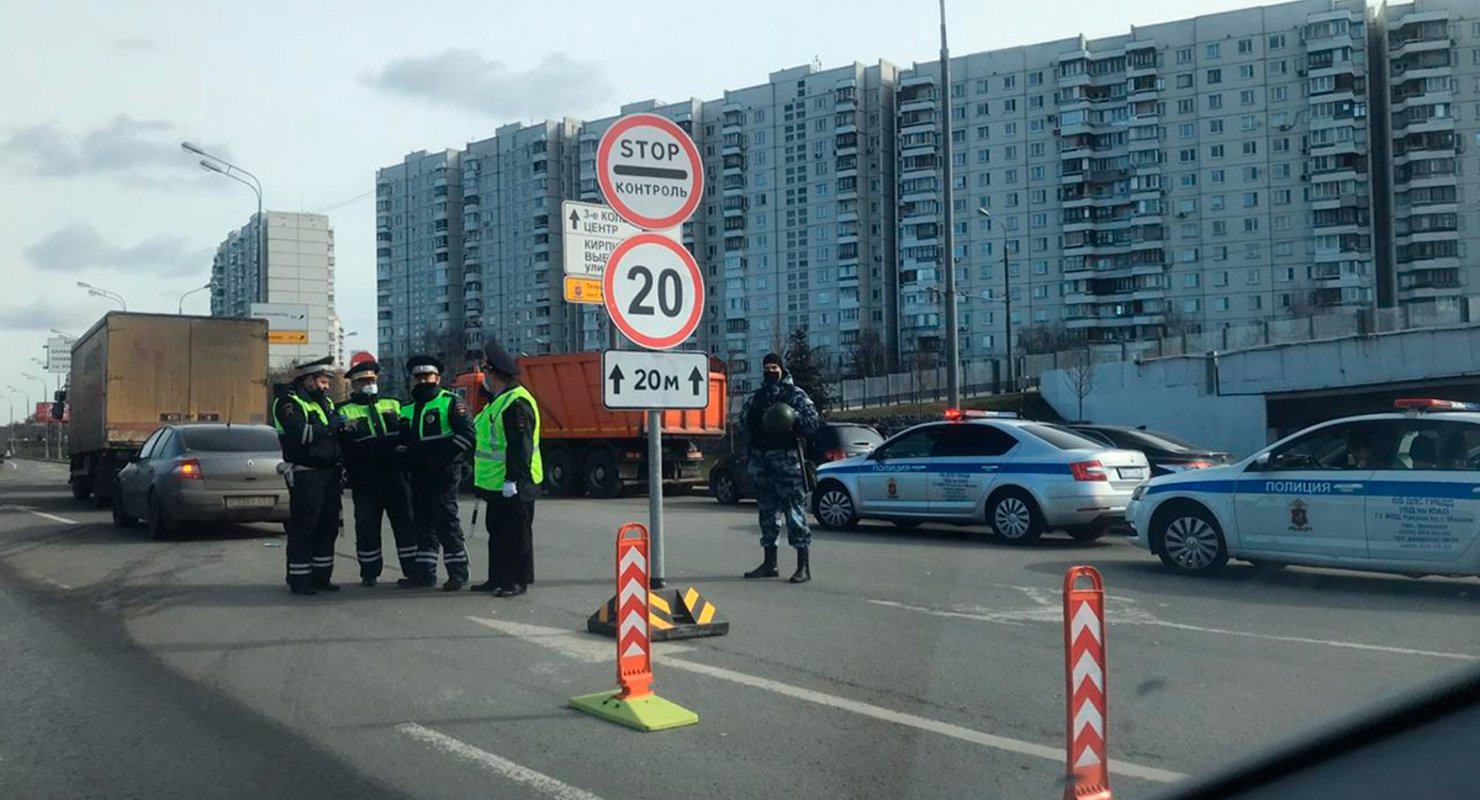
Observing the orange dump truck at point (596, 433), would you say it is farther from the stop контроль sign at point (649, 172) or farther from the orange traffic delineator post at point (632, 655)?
the orange traffic delineator post at point (632, 655)

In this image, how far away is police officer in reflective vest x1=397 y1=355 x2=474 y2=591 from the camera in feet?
32.6

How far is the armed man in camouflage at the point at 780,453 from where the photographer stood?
10445mm

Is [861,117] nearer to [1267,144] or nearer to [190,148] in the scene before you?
[1267,144]

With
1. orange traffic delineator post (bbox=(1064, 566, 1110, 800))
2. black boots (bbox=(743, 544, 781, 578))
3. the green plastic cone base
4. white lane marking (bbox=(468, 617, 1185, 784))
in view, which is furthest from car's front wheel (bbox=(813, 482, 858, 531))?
orange traffic delineator post (bbox=(1064, 566, 1110, 800))

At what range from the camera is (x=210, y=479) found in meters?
14.3

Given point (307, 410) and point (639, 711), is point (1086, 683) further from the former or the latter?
point (307, 410)

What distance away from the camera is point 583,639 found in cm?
802

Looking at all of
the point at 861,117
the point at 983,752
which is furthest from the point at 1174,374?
the point at 861,117

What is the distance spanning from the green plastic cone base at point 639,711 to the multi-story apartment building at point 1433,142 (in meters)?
81.2

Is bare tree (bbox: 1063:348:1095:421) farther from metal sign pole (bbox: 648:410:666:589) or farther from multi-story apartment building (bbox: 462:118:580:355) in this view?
multi-story apartment building (bbox: 462:118:580:355)

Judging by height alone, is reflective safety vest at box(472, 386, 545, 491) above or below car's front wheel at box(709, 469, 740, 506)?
above

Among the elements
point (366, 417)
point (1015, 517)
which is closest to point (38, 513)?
point (366, 417)

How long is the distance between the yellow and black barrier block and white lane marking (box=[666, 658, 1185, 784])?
1.74ft

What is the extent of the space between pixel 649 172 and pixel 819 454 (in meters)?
12.8
